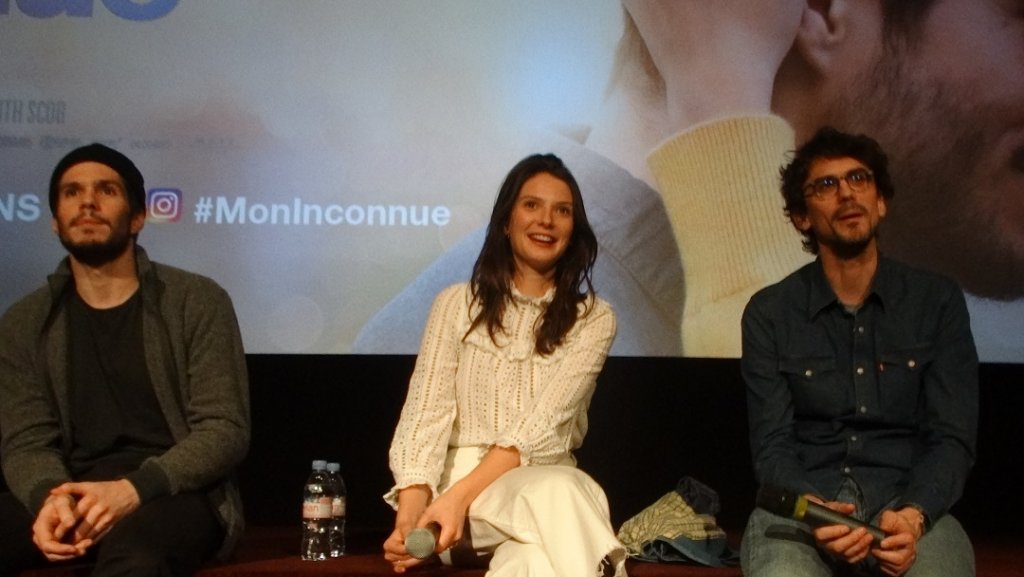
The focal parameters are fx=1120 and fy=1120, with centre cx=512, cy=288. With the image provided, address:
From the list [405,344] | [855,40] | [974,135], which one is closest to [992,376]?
[974,135]

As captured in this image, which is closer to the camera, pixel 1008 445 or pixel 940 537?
pixel 940 537

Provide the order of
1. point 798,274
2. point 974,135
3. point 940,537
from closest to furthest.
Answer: point 940,537 < point 798,274 < point 974,135

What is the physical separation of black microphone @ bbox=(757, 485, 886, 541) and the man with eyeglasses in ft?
0.48

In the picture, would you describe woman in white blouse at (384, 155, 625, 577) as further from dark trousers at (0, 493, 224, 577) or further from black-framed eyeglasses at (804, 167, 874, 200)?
black-framed eyeglasses at (804, 167, 874, 200)

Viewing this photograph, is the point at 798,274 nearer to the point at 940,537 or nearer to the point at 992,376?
the point at 940,537

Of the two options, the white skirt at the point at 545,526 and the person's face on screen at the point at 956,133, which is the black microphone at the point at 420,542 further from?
the person's face on screen at the point at 956,133

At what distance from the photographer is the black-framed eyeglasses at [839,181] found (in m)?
2.50

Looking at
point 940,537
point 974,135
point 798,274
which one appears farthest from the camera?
point 974,135

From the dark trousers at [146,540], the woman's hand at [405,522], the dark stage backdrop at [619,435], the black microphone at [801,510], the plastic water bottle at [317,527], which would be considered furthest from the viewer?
the dark stage backdrop at [619,435]

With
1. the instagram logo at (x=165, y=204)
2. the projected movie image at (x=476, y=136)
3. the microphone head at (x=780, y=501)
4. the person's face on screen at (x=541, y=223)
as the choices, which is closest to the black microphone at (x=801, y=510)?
the microphone head at (x=780, y=501)

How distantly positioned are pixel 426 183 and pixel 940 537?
1.96m

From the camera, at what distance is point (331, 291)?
362 centimetres

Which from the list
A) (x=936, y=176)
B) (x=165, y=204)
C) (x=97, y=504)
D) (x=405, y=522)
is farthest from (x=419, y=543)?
(x=936, y=176)

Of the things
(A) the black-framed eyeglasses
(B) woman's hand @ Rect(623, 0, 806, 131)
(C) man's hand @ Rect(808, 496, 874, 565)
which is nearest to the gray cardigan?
(C) man's hand @ Rect(808, 496, 874, 565)
